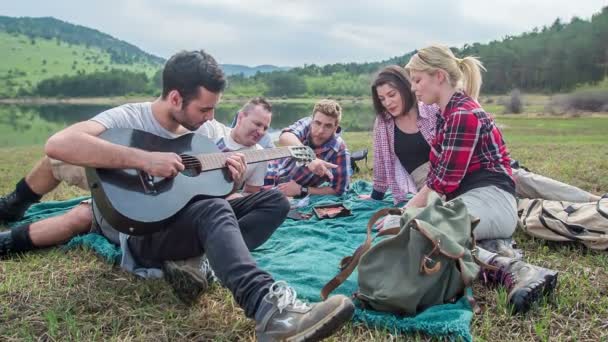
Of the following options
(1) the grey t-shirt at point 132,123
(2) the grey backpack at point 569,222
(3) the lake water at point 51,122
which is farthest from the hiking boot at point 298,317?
(3) the lake water at point 51,122

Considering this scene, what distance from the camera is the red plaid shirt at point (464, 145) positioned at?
3271 mm

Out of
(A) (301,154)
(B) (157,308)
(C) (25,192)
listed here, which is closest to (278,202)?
(B) (157,308)

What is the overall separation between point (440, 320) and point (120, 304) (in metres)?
1.80

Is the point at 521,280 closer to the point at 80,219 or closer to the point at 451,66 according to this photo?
the point at 451,66

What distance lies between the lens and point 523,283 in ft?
8.68

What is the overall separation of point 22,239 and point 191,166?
1.43 meters

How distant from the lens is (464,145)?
327cm

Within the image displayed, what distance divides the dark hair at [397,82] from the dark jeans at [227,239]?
1.99 m

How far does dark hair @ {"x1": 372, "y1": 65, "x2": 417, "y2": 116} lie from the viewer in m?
4.58

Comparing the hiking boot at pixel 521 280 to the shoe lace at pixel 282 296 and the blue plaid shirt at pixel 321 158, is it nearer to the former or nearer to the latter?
the shoe lace at pixel 282 296

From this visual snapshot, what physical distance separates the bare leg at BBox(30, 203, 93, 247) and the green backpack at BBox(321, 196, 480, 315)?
208 centimetres

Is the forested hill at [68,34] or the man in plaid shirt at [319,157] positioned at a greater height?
the forested hill at [68,34]

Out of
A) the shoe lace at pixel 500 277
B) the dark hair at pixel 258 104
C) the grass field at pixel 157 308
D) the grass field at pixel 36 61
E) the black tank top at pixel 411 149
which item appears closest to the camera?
the grass field at pixel 157 308

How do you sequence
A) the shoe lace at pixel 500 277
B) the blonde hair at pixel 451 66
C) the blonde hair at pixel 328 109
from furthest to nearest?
the blonde hair at pixel 328 109, the blonde hair at pixel 451 66, the shoe lace at pixel 500 277
